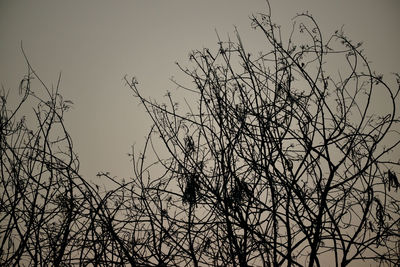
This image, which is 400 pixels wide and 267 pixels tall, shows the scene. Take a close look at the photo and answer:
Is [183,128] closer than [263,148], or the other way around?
[263,148]

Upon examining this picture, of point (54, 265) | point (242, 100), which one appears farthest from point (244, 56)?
point (54, 265)

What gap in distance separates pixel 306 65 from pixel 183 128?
1.43m

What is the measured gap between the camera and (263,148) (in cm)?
273

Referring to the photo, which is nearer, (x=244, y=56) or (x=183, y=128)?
(x=244, y=56)

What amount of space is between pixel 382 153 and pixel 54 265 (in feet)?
10.2

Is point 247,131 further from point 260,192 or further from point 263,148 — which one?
point 260,192

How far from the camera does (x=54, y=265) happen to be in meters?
2.70

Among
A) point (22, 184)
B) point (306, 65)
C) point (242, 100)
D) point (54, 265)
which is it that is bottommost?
point (54, 265)

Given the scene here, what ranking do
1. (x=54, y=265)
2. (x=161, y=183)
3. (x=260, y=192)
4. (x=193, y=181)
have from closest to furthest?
(x=54, y=265), (x=193, y=181), (x=260, y=192), (x=161, y=183)

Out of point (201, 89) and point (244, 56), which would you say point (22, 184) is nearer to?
point (201, 89)

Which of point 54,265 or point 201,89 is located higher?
point 201,89

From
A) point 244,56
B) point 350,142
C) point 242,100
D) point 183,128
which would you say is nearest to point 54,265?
point 183,128

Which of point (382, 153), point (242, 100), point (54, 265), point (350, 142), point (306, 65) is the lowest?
point (54, 265)

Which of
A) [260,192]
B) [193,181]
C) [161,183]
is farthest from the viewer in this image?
[161,183]
